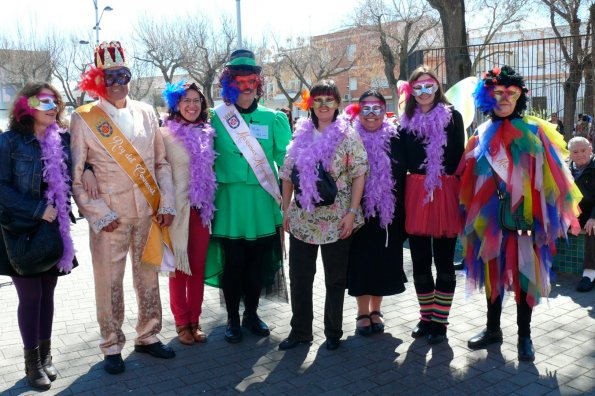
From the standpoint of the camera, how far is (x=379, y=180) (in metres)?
4.12

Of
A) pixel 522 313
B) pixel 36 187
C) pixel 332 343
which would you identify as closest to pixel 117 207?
pixel 36 187

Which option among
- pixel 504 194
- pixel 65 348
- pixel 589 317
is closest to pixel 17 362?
pixel 65 348

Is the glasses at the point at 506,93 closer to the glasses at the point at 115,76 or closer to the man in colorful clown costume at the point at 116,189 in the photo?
the man in colorful clown costume at the point at 116,189

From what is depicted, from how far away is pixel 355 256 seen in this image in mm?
4375

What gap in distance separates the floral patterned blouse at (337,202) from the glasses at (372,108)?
0.75 ft

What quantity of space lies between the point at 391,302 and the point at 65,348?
2828 mm

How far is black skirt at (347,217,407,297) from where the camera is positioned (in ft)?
14.2

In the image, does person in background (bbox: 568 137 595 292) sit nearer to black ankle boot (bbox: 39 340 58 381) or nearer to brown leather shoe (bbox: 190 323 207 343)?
brown leather shoe (bbox: 190 323 207 343)

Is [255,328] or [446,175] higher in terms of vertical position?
[446,175]

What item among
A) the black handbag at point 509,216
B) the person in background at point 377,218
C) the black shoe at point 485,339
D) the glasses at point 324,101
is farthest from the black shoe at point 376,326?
the glasses at point 324,101

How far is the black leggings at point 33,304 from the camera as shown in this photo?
11.9 feet

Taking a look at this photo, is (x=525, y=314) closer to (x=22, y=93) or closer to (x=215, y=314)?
(x=215, y=314)

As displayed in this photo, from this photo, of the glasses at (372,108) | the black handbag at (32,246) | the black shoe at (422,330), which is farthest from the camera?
the black shoe at (422,330)

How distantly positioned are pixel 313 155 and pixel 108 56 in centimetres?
154
